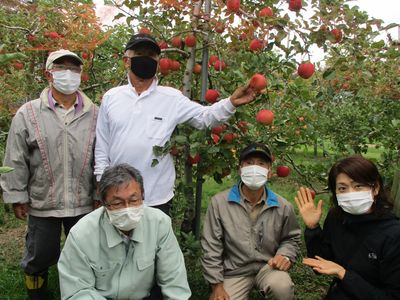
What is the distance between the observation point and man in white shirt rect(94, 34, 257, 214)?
2590 mm

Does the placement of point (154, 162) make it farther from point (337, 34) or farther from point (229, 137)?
point (337, 34)

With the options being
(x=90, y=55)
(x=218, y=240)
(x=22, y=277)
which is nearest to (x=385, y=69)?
(x=218, y=240)

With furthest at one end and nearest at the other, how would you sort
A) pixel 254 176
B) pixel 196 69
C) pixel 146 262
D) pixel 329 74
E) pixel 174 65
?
pixel 196 69
pixel 174 65
pixel 254 176
pixel 329 74
pixel 146 262

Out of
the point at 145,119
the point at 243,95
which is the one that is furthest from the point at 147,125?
the point at 243,95

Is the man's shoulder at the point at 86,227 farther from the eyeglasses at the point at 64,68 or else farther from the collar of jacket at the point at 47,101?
the eyeglasses at the point at 64,68

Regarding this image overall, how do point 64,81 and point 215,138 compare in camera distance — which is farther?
point 215,138

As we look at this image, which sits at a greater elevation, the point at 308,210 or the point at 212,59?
the point at 212,59

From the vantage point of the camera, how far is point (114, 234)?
6.97 ft

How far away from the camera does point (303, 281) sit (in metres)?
3.75

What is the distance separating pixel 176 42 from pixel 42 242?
65.1 inches

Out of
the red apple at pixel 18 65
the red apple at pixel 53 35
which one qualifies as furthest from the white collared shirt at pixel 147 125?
the red apple at pixel 18 65

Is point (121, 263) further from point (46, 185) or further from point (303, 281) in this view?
point (303, 281)

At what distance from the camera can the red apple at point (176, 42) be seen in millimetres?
3178

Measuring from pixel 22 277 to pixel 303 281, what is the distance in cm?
234
